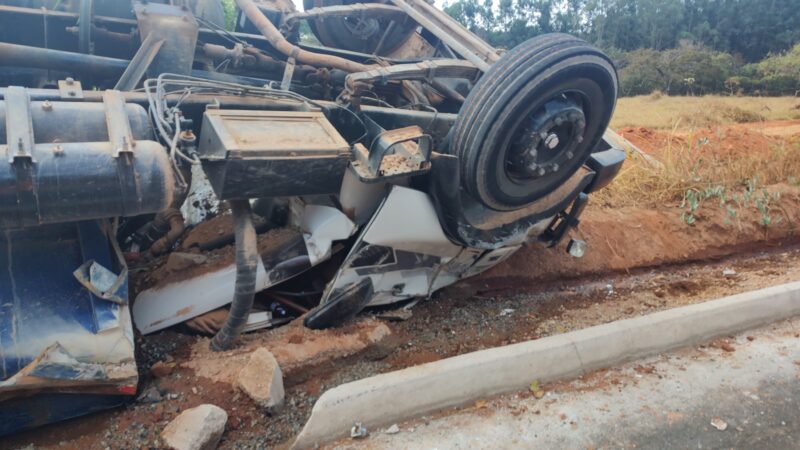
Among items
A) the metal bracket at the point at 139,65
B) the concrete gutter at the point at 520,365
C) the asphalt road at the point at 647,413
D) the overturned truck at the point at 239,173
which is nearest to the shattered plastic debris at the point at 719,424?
the asphalt road at the point at 647,413

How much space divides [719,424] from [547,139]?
1519 mm

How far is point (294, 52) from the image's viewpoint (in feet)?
12.7

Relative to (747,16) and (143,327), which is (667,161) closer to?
(143,327)

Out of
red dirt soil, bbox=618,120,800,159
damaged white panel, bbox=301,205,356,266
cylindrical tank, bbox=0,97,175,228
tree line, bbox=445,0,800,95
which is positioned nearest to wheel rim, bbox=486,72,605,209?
damaged white panel, bbox=301,205,356,266

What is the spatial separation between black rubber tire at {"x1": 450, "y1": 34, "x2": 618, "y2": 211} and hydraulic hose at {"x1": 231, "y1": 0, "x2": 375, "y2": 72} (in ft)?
3.84

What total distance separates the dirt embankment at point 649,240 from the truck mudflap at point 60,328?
2557 millimetres

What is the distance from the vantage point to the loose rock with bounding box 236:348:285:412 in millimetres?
2639

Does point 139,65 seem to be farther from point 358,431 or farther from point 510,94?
point 358,431

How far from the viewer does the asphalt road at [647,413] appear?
2.55 metres

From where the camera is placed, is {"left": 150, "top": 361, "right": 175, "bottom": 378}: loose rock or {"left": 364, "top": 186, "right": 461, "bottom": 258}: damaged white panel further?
{"left": 364, "top": 186, "right": 461, "bottom": 258}: damaged white panel

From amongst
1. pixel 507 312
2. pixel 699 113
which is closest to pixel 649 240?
pixel 507 312

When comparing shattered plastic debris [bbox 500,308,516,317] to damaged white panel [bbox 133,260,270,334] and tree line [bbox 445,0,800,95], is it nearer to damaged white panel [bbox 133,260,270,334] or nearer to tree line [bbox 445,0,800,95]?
damaged white panel [bbox 133,260,270,334]

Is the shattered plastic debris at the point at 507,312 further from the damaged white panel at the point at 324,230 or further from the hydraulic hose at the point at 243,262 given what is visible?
the hydraulic hose at the point at 243,262

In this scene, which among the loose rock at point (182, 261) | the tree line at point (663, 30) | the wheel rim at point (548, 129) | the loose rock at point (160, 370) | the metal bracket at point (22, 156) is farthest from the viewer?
the tree line at point (663, 30)
